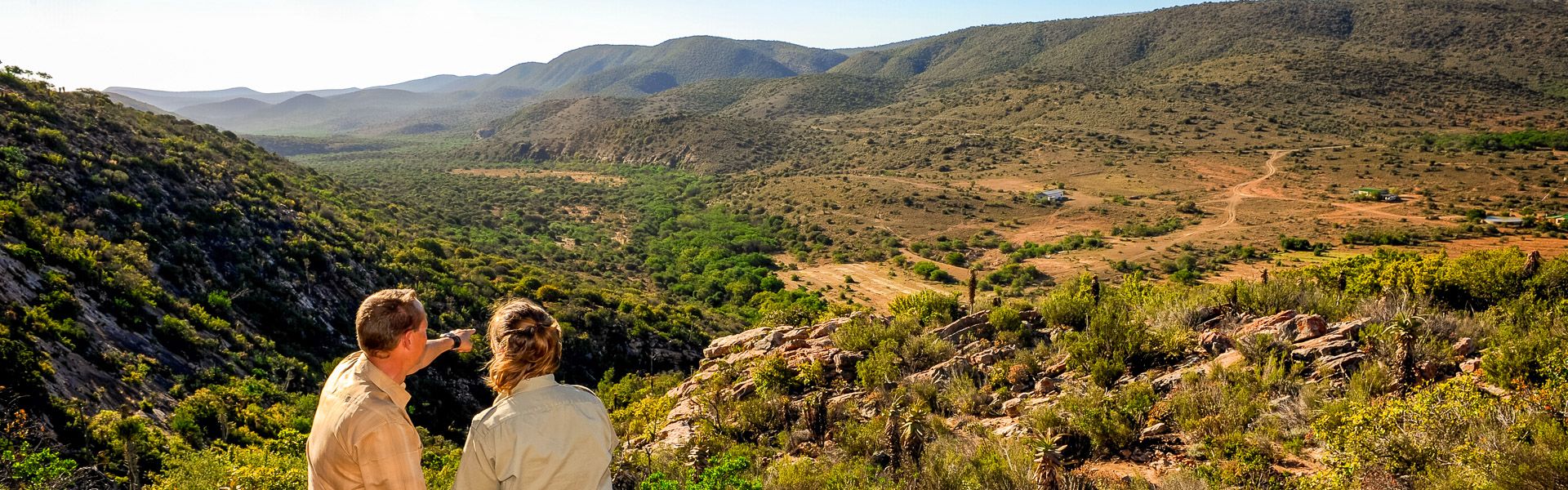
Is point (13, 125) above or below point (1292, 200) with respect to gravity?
above

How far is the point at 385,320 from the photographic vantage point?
8.39 ft

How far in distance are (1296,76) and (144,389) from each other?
10225cm

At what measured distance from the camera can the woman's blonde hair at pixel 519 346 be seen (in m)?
2.38

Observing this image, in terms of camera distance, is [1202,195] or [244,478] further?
[1202,195]

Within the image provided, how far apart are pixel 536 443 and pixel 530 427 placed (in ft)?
0.20

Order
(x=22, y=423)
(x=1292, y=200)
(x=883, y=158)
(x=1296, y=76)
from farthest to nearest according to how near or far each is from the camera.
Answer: (x=1296, y=76) < (x=883, y=158) < (x=1292, y=200) < (x=22, y=423)

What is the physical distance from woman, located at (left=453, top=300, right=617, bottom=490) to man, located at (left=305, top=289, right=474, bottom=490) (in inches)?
10.2

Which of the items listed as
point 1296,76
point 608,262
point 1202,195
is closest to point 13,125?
point 608,262

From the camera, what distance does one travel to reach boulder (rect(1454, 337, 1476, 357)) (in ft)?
20.2

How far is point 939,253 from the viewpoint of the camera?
4178 cm

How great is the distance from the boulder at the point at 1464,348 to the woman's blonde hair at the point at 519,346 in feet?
25.5

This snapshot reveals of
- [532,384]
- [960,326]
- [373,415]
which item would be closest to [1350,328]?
[960,326]

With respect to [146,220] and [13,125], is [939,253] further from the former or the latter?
[13,125]

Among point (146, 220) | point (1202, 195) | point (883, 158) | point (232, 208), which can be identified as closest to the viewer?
point (146, 220)
